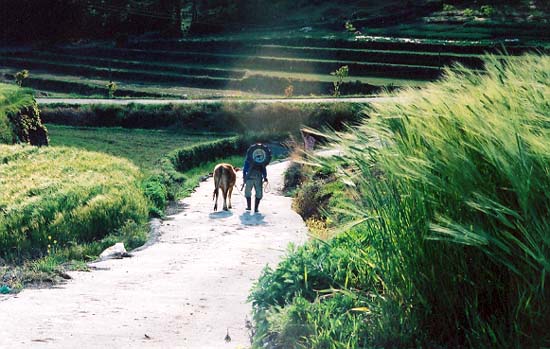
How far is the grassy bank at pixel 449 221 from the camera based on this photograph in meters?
5.84

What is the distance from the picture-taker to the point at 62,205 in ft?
61.0

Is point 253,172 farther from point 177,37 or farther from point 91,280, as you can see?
point 177,37

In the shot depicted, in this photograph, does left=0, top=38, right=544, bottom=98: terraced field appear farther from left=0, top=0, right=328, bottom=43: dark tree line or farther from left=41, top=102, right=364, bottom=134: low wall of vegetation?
left=41, top=102, right=364, bottom=134: low wall of vegetation

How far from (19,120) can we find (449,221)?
27307 millimetres

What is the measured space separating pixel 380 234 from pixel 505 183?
44.1 inches

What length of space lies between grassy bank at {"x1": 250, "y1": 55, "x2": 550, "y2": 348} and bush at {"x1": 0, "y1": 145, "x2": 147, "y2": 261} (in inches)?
427

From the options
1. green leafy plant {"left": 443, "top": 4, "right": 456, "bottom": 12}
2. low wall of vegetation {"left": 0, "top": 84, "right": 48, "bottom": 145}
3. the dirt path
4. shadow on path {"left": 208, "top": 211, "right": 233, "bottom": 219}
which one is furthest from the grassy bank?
green leafy plant {"left": 443, "top": 4, "right": 456, "bottom": 12}

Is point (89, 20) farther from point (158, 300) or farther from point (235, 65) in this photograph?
point (158, 300)

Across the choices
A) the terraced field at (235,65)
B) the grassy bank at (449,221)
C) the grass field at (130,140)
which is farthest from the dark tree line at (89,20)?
the grassy bank at (449,221)

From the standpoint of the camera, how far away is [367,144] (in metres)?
6.95

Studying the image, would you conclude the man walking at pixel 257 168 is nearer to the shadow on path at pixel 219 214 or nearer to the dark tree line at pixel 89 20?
the shadow on path at pixel 219 214

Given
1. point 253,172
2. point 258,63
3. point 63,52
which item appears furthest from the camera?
point 63,52

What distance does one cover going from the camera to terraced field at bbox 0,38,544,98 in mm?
57125

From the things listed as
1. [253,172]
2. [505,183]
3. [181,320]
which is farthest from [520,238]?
[253,172]
